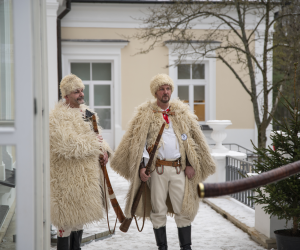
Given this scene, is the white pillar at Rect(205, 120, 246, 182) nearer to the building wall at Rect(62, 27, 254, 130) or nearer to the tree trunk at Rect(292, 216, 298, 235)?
the tree trunk at Rect(292, 216, 298, 235)

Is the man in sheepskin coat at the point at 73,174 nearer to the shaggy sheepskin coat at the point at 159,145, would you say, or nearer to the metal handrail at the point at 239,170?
the shaggy sheepskin coat at the point at 159,145

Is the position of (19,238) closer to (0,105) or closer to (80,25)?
(0,105)

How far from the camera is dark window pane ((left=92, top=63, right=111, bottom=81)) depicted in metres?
11.8

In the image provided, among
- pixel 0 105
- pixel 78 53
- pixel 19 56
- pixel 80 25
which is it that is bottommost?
pixel 0 105

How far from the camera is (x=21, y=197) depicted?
174 cm

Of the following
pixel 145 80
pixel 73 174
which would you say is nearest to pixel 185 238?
pixel 73 174

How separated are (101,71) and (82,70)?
1.93ft

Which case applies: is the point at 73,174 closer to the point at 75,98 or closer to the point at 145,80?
the point at 75,98

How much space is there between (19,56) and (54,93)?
495 cm

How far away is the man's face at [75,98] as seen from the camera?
136 inches

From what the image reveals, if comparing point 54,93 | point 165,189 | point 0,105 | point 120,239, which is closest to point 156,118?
point 165,189

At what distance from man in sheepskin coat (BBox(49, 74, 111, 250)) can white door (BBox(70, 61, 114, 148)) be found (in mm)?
8419

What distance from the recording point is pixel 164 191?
11.9 ft

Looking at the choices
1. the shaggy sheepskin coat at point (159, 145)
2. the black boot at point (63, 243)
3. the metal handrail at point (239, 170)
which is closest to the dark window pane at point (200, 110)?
the metal handrail at point (239, 170)
